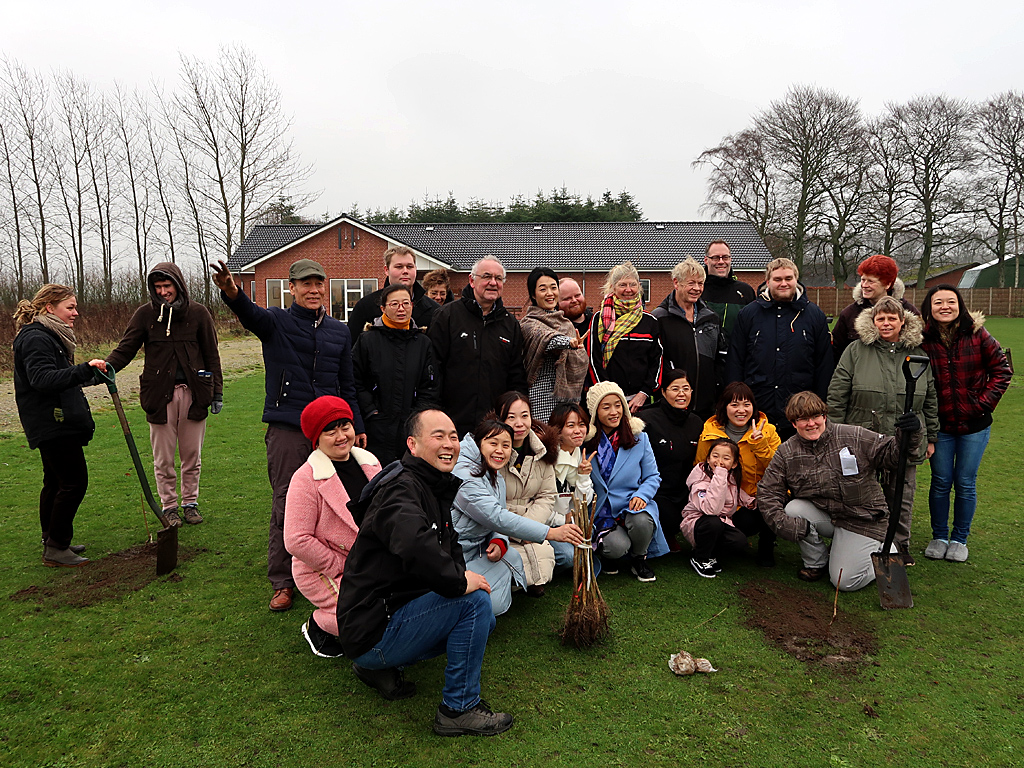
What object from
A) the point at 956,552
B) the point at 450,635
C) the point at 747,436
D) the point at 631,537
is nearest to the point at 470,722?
the point at 450,635

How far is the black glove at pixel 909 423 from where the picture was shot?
416cm

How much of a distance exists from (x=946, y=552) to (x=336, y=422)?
453 cm

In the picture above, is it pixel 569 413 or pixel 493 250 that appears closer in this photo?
pixel 569 413

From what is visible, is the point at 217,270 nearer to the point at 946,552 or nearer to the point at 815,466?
the point at 815,466

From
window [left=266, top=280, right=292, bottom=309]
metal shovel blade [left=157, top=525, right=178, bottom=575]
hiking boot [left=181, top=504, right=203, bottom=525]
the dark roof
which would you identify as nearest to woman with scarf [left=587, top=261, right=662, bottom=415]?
metal shovel blade [left=157, top=525, right=178, bottom=575]

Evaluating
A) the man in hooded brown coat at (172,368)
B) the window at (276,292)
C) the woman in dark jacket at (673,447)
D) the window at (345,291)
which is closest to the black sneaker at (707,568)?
the woman in dark jacket at (673,447)

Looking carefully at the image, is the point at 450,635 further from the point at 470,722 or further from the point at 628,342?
the point at 628,342

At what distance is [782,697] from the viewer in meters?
3.12

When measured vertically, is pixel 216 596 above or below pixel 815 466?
below

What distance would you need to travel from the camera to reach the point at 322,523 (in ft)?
11.1

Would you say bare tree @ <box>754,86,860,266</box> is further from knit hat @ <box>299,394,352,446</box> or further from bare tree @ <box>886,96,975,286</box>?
knit hat @ <box>299,394,352,446</box>

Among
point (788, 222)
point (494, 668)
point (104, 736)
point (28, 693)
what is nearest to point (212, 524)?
point (28, 693)

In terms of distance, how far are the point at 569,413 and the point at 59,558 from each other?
12.4 feet

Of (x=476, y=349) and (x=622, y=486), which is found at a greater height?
(x=476, y=349)
